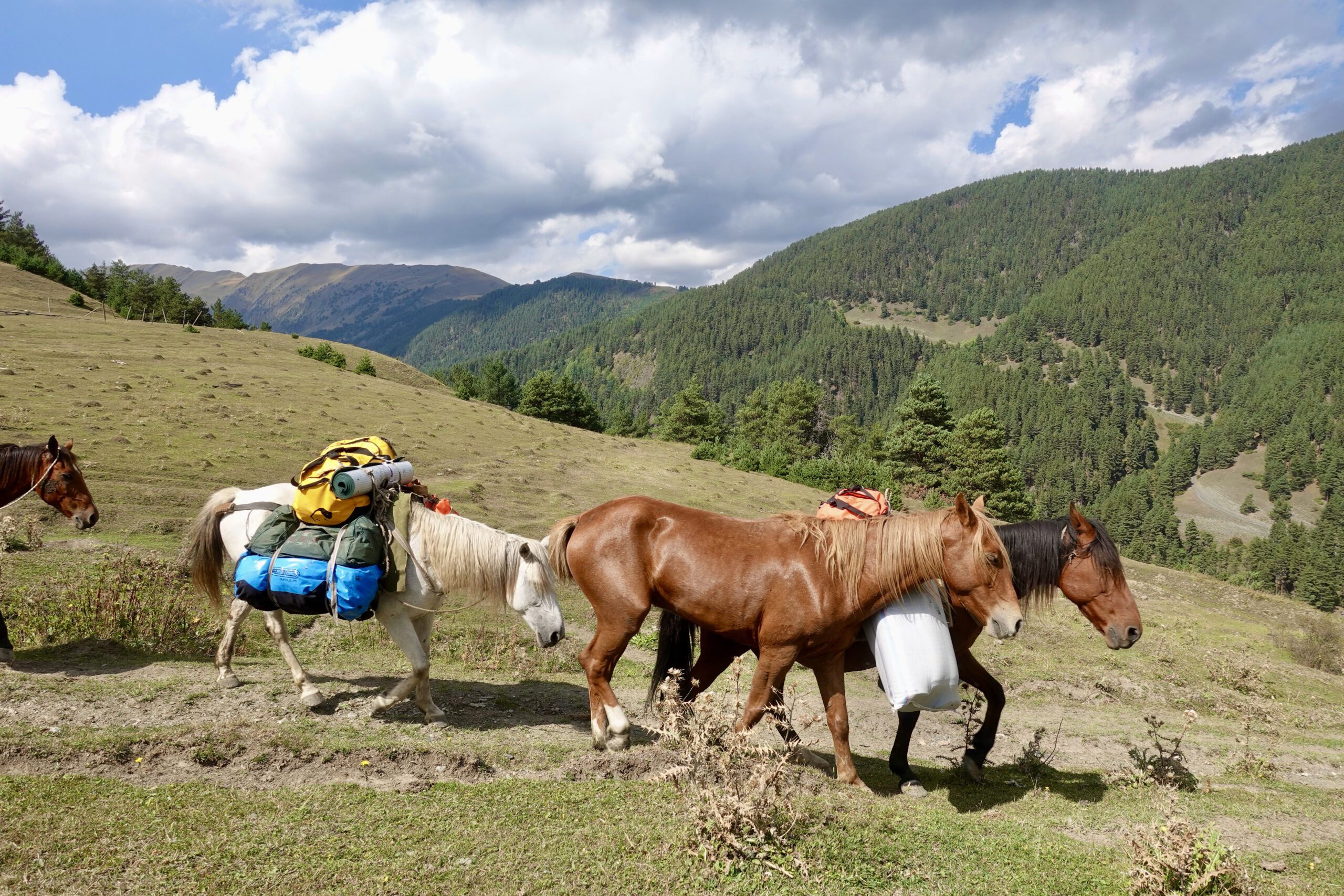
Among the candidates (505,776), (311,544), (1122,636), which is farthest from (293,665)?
(1122,636)

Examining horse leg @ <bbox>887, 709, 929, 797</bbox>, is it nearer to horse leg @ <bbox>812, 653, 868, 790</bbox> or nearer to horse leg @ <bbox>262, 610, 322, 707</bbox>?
horse leg @ <bbox>812, 653, 868, 790</bbox>

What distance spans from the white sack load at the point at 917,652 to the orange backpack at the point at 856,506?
947 mm

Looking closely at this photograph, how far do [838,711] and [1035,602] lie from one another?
7.48 ft

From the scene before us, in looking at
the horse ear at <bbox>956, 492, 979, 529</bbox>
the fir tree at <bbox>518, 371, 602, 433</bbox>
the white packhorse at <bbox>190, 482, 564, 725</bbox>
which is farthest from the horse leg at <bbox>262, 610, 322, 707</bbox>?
the fir tree at <bbox>518, 371, 602, 433</bbox>

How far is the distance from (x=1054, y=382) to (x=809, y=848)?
205m

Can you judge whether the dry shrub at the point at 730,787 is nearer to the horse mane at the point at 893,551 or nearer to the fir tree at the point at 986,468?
the horse mane at the point at 893,551

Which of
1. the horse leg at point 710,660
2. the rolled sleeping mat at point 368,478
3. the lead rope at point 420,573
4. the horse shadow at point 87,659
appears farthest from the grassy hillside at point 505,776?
the rolled sleeping mat at point 368,478

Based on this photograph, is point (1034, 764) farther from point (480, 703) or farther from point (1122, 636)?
point (480, 703)

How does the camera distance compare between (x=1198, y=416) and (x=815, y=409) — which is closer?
(x=815, y=409)

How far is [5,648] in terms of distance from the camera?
6.42 m

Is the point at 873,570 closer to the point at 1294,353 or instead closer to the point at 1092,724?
the point at 1092,724

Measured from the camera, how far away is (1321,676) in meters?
14.2

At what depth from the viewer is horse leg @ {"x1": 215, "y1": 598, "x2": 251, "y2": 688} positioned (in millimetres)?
6309

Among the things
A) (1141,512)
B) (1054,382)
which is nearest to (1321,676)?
(1141,512)
